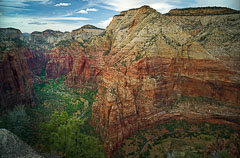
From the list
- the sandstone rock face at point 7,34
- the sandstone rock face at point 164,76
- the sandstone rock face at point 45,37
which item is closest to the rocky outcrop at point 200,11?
the sandstone rock face at point 164,76

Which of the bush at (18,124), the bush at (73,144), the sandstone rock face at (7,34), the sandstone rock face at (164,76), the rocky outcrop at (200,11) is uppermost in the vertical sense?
the rocky outcrop at (200,11)

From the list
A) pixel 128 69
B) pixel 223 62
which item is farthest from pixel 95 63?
pixel 223 62

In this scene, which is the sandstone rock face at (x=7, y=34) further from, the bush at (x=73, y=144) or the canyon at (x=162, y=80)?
the bush at (x=73, y=144)

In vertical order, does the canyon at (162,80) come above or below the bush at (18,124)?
above

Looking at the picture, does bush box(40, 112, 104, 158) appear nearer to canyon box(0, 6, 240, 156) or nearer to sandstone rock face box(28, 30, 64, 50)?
canyon box(0, 6, 240, 156)

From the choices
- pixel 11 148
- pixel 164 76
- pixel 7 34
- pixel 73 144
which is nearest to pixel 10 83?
pixel 11 148

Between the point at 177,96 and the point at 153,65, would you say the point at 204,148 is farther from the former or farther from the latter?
the point at 153,65

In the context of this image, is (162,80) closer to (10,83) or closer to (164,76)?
(164,76)
